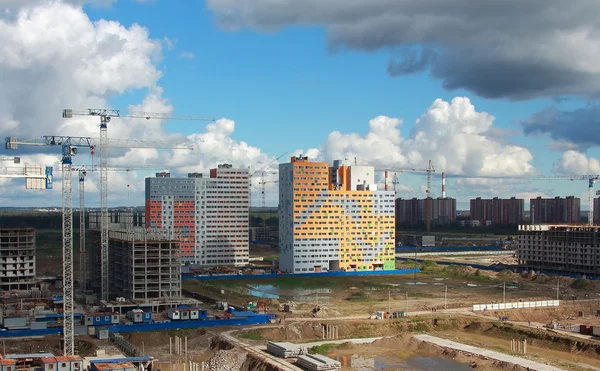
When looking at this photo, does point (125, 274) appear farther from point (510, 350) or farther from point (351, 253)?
point (351, 253)

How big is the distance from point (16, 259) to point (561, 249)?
260ft

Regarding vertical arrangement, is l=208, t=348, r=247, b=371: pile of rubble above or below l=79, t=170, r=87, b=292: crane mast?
below

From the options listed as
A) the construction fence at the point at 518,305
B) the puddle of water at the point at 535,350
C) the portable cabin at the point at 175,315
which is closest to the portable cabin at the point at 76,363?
the portable cabin at the point at 175,315

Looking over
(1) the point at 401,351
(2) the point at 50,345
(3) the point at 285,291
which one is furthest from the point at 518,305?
(2) the point at 50,345

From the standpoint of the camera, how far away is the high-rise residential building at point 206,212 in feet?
400

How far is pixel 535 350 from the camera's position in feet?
185

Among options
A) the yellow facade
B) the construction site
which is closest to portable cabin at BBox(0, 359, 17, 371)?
the construction site

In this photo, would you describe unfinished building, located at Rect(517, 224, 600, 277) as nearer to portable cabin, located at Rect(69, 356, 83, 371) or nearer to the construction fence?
the construction fence

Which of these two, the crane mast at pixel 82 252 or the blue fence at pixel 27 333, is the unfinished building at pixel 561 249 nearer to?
the crane mast at pixel 82 252

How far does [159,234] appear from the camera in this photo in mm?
70812

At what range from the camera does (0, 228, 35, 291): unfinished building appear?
275 feet

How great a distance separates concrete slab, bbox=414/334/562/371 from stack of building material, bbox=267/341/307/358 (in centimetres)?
1260

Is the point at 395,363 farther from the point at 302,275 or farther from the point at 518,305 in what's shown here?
the point at 302,275

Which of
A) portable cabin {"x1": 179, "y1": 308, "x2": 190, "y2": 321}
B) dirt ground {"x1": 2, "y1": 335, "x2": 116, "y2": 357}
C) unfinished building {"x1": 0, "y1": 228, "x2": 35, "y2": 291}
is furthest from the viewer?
unfinished building {"x1": 0, "y1": 228, "x2": 35, "y2": 291}
